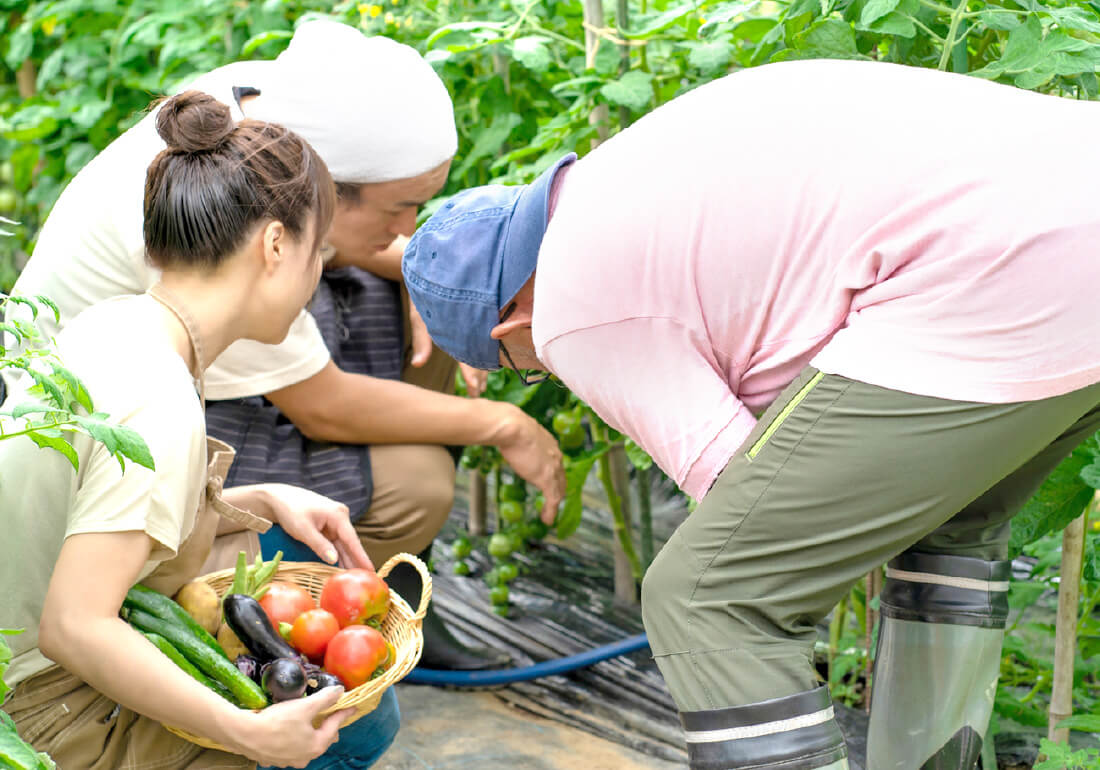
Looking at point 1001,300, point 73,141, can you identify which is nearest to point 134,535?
point 1001,300

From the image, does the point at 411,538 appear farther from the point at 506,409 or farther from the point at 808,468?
the point at 808,468

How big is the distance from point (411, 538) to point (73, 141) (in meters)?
2.30

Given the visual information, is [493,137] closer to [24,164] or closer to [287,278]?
[287,278]

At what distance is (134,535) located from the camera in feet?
4.45

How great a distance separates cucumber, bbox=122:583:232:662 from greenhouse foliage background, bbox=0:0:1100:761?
0.82 m

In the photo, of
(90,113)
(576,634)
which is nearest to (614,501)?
(576,634)

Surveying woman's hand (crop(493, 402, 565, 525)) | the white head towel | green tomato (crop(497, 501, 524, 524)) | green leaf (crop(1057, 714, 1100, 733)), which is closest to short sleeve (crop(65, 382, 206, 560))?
the white head towel

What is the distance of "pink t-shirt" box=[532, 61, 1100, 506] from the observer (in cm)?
120

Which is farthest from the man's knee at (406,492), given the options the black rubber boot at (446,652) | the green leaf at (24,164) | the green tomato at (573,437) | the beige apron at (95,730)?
the green leaf at (24,164)

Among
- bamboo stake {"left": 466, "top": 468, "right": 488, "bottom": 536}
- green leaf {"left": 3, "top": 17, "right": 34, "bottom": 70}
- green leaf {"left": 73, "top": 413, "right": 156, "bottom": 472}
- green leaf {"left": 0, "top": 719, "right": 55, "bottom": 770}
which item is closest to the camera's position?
green leaf {"left": 0, "top": 719, "right": 55, "bottom": 770}

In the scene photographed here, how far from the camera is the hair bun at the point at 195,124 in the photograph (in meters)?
1.59

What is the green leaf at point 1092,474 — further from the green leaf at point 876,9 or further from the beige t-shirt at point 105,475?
the beige t-shirt at point 105,475

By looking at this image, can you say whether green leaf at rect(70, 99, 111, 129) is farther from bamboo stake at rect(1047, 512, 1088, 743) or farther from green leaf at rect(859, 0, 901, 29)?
bamboo stake at rect(1047, 512, 1088, 743)

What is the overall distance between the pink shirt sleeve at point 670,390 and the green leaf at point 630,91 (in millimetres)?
854
